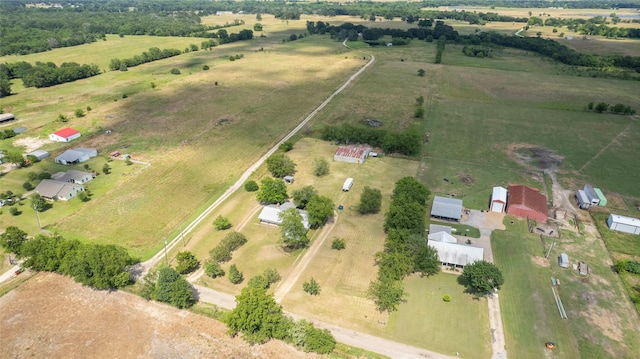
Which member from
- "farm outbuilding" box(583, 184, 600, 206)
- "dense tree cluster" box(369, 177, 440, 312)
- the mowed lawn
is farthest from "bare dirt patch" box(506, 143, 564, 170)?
the mowed lawn

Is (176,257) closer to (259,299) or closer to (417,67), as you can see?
(259,299)

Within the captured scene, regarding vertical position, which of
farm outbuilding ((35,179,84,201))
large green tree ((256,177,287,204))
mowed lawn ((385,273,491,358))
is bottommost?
mowed lawn ((385,273,491,358))

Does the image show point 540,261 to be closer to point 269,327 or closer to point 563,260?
point 563,260

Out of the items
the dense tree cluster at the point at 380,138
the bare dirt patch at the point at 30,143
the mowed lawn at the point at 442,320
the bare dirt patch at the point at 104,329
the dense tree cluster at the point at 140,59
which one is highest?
the dense tree cluster at the point at 140,59

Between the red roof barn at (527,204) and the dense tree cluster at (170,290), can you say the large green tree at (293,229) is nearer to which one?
the dense tree cluster at (170,290)

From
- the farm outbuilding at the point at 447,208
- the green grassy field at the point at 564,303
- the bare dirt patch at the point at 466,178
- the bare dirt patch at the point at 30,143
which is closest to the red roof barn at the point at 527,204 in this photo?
the green grassy field at the point at 564,303

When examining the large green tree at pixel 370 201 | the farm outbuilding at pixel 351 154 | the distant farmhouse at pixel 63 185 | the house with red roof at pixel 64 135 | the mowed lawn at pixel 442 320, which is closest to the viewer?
the mowed lawn at pixel 442 320

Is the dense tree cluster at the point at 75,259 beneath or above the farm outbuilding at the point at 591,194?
beneath

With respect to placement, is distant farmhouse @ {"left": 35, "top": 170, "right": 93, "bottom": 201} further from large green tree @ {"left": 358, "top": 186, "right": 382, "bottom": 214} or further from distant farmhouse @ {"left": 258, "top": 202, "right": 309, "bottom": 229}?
large green tree @ {"left": 358, "top": 186, "right": 382, "bottom": 214}
